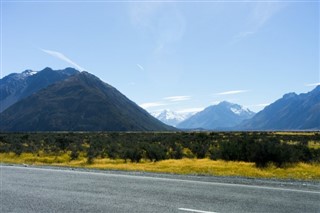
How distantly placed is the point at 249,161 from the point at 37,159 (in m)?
19.1

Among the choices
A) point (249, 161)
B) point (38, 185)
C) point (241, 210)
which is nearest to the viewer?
point (241, 210)

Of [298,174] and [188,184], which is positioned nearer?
[188,184]

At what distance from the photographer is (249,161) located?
28031 mm

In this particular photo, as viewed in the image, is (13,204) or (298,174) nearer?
(13,204)

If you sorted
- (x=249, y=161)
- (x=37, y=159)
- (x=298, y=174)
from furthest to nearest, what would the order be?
(x=37, y=159)
(x=249, y=161)
(x=298, y=174)

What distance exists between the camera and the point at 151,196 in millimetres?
11820

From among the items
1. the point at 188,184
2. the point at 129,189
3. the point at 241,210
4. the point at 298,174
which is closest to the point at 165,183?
the point at 188,184

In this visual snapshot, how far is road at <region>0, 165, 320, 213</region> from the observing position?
10.0m

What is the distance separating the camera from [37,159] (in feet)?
109

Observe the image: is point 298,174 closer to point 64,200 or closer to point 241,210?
point 241,210

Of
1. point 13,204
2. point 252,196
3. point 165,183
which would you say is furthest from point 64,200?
point 252,196

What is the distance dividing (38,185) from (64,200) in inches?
152

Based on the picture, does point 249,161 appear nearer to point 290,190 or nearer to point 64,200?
point 290,190

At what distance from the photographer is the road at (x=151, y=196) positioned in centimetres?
1002
